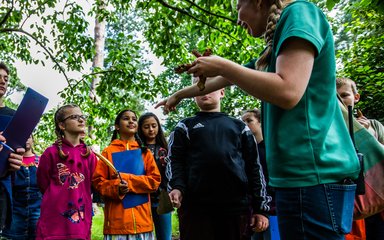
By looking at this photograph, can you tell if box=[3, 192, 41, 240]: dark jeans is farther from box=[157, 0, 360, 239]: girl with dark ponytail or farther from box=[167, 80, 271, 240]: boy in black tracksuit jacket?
box=[157, 0, 360, 239]: girl with dark ponytail

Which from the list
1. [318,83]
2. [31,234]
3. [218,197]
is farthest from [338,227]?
[31,234]

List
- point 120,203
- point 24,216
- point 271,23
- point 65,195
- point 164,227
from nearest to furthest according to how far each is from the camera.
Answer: point 271,23 < point 65,195 < point 120,203 < point 24,216 < point 164,227

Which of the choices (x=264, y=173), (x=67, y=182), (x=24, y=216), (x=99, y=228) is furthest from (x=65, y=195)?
(x=99, y=228)

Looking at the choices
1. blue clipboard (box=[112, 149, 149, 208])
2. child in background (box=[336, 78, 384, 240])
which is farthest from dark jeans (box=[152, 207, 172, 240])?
child in background (box=[336, 78, 384, 240])

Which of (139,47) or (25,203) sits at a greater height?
(139,47)

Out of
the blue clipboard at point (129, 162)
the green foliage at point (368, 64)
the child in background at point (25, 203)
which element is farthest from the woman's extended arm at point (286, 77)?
the green foliage at point (368, 64)

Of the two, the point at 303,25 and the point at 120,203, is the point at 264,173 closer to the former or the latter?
the point at 120,203

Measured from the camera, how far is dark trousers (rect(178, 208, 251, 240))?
2.62 meters

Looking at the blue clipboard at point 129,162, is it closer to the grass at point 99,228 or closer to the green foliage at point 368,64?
the grass at point 99,228

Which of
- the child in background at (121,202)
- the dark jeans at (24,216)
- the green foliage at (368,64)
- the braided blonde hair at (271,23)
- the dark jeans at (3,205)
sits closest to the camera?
the braided blonde hair at (271,23)

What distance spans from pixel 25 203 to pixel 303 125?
12.8 feet

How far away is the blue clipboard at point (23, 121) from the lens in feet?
8.30

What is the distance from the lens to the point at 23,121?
2568mm

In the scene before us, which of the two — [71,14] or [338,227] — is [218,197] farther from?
[71,14]
